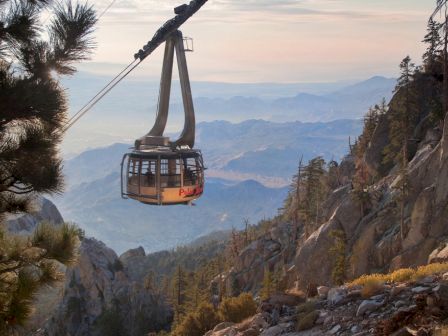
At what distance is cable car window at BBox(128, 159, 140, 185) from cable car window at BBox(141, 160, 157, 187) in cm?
22

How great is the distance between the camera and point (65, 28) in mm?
8320

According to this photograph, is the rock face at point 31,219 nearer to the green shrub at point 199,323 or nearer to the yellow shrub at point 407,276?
the yellow shrub at point 407,276

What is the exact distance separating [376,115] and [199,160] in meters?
45.7

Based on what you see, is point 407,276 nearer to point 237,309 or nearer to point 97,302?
point 237,309

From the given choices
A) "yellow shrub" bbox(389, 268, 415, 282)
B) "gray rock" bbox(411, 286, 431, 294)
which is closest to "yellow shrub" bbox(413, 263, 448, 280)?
"yellow shrub" bbox(389, 268, 415, 282)

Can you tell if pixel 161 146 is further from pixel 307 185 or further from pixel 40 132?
pixel 307 185

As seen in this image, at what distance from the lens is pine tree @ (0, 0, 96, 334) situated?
25.8 feet

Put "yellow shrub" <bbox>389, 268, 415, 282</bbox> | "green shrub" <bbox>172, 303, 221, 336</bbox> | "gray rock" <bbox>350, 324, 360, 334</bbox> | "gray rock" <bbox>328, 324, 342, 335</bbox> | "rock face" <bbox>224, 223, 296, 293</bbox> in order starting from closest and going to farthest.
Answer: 1. "gray rock" <bbox>350, 324, 360, 334</bbox>
2. "gray rock" <bbox>328, 324, 342, 335</bbox>
3. "yellow shrub" <bbox>389, 268, 415, 282</bbox>
4. "green shrub" <bbox>172, 303, 221, 336</bbox>
5. "rock face" <bbox>224, 223, 296, 293</bbox>

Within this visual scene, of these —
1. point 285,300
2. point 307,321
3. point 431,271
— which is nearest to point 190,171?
point 307,321

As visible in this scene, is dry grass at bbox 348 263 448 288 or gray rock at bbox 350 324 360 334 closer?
gray rock at bbox 350 324 360 334

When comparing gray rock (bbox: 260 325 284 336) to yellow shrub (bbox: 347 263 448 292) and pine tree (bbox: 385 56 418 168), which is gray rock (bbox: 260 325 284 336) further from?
pine tree (bbox: 385 56 418 168)

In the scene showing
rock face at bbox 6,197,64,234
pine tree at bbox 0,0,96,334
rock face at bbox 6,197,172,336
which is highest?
pine tree at bbox 0,0,96,334

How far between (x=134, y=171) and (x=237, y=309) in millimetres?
17051

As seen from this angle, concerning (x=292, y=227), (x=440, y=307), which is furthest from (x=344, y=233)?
(x=440, y=307)
